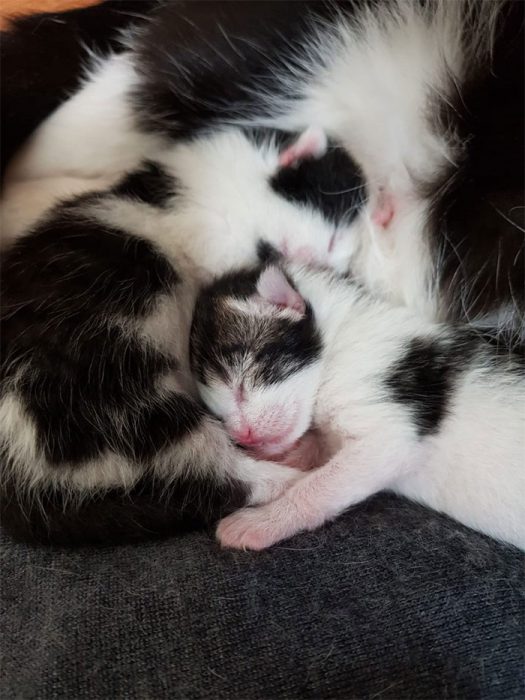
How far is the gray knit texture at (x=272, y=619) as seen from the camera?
0.79 meters

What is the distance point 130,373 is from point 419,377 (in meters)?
0.47

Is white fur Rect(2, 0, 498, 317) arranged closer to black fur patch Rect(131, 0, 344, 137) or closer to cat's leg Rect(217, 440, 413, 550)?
black fur patch Rect(131, 0, 344, 137)

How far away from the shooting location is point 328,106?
1.26m

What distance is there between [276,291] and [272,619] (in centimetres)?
56

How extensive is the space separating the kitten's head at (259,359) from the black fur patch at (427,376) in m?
0.15

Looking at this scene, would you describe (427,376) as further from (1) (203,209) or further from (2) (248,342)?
(1) (203,209)

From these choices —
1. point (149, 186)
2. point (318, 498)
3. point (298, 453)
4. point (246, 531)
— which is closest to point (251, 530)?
point (246, 531)

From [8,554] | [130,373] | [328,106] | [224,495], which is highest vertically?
[328,106]

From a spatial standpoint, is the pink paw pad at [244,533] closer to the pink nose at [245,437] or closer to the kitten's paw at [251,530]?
the kitten's paw at [251,530]

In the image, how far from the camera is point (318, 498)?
1.04 m

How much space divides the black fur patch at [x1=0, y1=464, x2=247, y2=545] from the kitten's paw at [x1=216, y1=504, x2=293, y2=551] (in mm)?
47

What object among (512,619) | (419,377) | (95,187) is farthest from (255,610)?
(95,187)

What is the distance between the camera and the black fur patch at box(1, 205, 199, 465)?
105cm

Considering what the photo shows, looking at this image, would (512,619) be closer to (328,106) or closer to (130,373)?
(130,373)
